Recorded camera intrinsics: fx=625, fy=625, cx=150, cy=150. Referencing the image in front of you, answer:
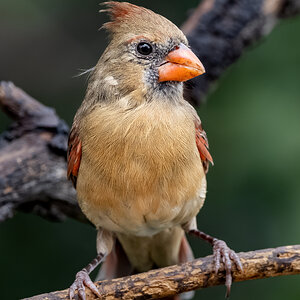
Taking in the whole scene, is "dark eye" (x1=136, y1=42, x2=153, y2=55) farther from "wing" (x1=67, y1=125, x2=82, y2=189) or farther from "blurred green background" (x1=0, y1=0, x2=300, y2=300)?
"blurred green background" (x1=0, y1=0, x2=300, y2=300)

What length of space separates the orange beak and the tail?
1.05 meters

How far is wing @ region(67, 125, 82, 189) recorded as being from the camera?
10.6 feet

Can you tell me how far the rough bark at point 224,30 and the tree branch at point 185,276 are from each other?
197cm

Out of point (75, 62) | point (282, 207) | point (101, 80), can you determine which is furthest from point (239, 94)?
point (101, 80)

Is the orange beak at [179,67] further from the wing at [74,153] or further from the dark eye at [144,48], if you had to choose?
the wing at [74,153]

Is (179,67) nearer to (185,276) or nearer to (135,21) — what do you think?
(135,21)

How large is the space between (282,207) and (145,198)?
1755 mm

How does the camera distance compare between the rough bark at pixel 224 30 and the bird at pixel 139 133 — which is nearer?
the bird at pixel 139 133

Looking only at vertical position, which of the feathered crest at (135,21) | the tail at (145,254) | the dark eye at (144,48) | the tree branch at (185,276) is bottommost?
the tail at (145,254)

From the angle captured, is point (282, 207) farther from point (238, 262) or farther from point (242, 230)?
point (238, 262)

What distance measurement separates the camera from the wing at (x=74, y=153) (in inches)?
127

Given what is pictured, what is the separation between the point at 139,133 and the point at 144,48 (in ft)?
1.36

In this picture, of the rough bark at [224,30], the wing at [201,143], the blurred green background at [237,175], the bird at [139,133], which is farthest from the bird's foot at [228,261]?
the rough bark at [224,30]

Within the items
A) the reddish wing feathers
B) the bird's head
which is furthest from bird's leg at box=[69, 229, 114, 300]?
the bird's head
